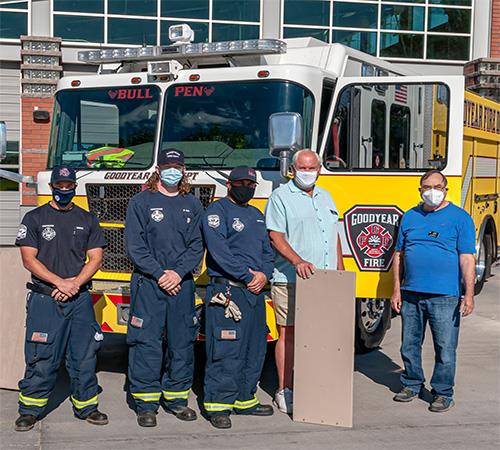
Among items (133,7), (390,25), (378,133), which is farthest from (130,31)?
(378,133)

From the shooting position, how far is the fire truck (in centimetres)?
602

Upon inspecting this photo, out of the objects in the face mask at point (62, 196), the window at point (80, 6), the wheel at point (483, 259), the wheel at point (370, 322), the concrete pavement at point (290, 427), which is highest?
the window at point (80, 6)

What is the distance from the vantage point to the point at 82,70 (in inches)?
596

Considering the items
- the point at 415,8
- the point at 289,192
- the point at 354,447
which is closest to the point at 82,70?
the point at 415,8

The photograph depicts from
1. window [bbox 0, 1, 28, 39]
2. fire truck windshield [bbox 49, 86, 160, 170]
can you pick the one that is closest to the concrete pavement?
fire truck windshield [bbox 49, 86, 160, 170]

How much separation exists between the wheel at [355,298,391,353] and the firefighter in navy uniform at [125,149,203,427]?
2398 millimetres

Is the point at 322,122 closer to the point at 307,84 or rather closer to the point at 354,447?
the point at 307,84

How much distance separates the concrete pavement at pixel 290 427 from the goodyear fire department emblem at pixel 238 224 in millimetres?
1330

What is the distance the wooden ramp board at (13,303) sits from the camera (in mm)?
5918

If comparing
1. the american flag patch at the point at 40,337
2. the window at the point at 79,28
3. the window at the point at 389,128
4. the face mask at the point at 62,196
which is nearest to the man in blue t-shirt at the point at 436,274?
the window at the point at 389,128

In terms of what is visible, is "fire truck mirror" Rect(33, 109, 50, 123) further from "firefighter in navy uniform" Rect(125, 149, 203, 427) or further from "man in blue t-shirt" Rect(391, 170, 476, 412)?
"man in blue t-shirt" Rect(391, 170, 476, 412)

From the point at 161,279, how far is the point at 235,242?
56 centimetres

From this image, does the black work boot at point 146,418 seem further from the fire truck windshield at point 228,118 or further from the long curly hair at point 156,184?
the fire truck windshield at point 228,118

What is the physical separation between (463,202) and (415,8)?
30.9 ft
